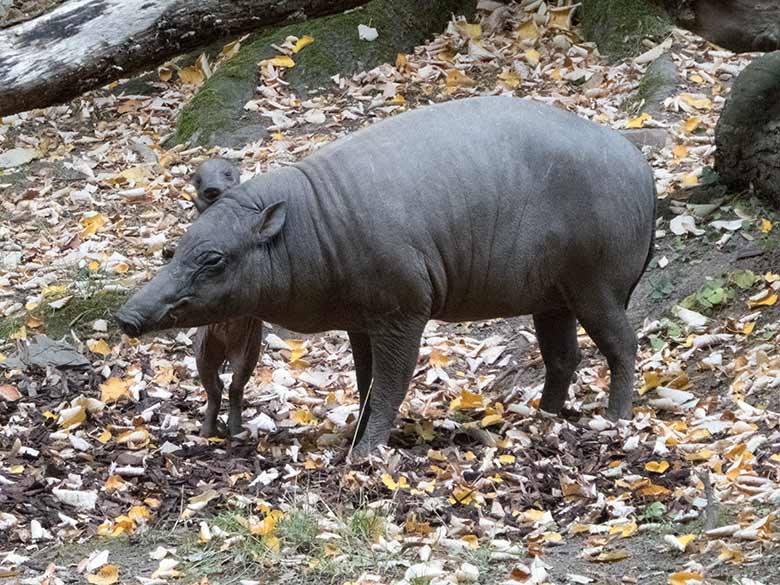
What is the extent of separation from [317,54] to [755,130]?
4168 millimetres

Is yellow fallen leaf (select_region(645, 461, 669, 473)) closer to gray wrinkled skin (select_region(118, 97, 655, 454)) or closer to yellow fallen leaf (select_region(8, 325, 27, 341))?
gray wrinkled skin (select_region(118, 97, 655, 454))

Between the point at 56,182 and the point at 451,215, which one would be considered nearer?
the point at 451,215

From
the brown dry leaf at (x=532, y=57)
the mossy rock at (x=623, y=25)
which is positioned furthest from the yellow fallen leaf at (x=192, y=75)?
the mossy rock at (x=623, y=25)

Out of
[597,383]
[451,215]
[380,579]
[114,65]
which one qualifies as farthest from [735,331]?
[114,65]

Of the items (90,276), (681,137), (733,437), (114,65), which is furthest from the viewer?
(681,137)

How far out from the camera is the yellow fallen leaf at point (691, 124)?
361 inches

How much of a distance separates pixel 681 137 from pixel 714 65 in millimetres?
1151

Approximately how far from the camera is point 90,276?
8.19 metres

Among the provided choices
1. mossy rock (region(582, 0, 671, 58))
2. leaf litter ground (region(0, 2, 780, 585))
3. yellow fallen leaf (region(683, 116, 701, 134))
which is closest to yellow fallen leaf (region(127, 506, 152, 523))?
leaf litter ground (region(0, 2, 780, 585))

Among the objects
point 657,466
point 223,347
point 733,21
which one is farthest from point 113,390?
point 733,21

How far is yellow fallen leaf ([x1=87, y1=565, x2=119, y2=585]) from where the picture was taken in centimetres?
485

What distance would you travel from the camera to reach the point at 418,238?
5941mm

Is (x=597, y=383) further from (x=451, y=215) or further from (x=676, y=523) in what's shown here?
(x=676, y=523)

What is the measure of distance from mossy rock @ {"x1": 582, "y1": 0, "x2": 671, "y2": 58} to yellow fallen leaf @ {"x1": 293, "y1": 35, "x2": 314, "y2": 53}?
2295 millimetres
